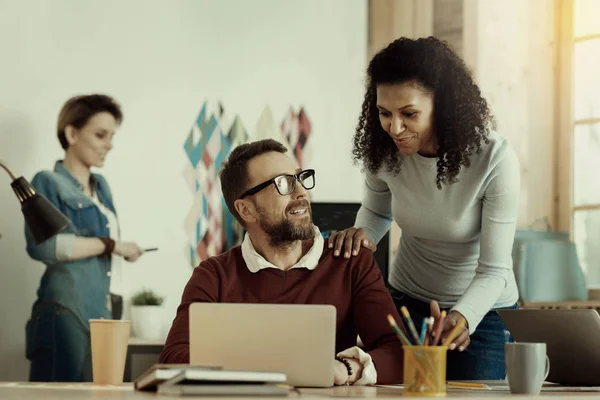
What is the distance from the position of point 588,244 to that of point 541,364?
3.53 meters

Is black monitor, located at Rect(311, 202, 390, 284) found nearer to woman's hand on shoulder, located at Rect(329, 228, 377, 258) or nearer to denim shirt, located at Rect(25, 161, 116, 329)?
denim shirt, located at Rect(25, 161, 116, 329)

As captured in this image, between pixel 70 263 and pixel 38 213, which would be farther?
pixel 70 263

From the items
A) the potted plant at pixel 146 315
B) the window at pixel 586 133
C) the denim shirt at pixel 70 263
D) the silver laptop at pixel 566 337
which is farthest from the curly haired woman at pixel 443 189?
the window at pixel 586 133

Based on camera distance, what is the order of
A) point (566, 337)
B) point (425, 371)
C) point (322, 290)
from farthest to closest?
point (322, 290), point (566, 337), point (425, 371)

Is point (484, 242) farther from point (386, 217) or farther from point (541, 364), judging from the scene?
point (541, 364)

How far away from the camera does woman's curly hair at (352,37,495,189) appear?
2.41 m

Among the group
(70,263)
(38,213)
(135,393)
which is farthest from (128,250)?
(135,393)

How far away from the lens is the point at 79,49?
173 inches

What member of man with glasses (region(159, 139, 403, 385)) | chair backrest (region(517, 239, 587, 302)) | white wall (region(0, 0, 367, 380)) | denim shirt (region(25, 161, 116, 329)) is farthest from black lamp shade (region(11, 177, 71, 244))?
chair backrest (region(517, 239, 587, 302))

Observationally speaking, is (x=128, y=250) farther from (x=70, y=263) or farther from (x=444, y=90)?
(x=444, y=90)

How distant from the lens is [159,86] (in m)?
4.61

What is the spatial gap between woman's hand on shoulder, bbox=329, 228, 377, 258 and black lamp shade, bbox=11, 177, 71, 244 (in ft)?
2.30

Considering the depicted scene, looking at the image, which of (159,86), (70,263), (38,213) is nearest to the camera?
(38,213)

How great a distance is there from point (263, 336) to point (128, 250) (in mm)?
2920
